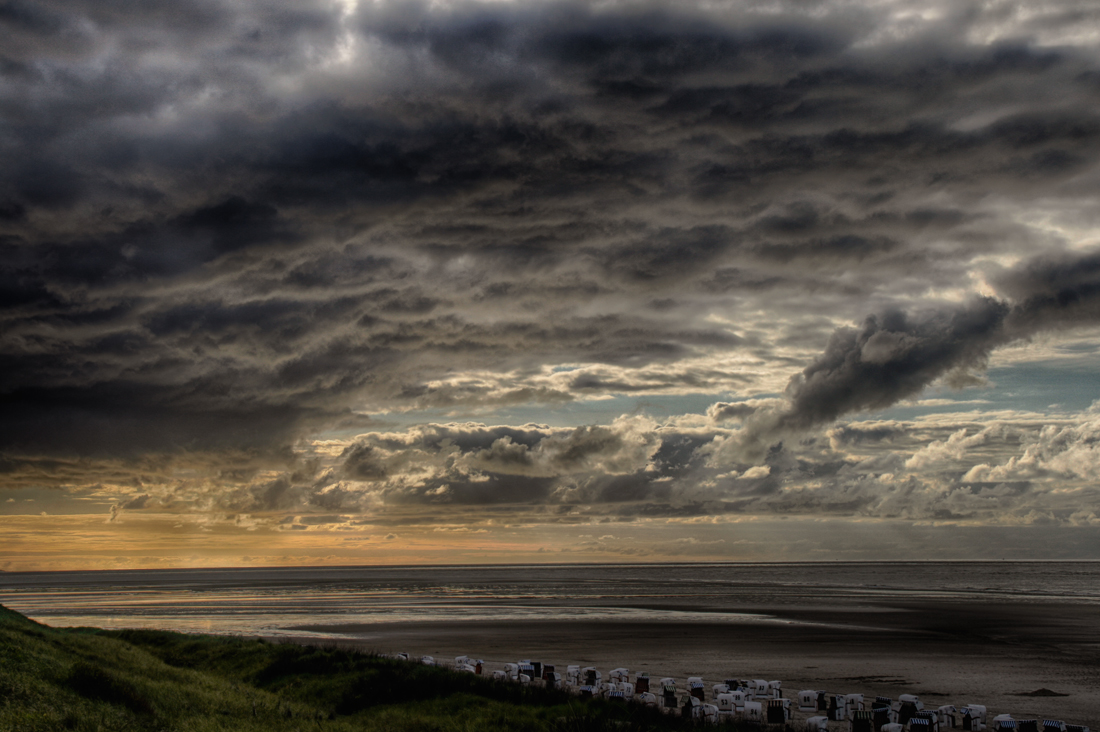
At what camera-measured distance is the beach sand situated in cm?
3984

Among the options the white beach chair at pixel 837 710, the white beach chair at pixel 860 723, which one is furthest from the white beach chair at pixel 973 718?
the white beach chair at pixel 837 710

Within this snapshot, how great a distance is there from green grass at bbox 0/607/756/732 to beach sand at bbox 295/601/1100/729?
1441 centimetres

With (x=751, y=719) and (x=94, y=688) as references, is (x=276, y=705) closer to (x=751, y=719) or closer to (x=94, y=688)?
(x=94, y=688)

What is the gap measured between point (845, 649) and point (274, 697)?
139 ft

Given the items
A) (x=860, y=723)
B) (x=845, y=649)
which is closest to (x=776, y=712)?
(x=860, y=723)

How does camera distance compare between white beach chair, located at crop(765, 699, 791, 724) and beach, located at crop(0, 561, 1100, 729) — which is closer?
white beach chair, located at crop(765, 699, 791, 724)

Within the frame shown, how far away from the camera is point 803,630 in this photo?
222 ft

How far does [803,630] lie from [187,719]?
2319 inches

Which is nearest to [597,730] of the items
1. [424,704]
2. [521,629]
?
[424,704]

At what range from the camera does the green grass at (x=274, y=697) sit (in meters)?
18.9

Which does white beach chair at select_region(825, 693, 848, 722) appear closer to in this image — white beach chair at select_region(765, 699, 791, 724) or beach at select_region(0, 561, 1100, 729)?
white beach chair at select_region(765, 699, 791, 724)

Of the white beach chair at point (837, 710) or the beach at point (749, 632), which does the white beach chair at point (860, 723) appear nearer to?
the white beach chair at point (837, 710)

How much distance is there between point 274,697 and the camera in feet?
93.8

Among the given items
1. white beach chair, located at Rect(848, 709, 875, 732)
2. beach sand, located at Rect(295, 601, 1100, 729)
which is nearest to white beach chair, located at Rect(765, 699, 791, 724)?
white beach chair, located at Rect(848, 709, 875, 732)
